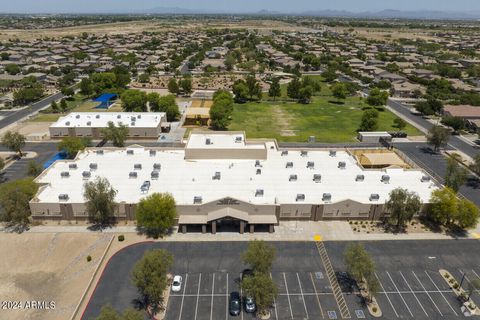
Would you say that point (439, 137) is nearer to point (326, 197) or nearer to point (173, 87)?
point (326, 197)

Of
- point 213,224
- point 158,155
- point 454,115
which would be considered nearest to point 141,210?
point 213,224

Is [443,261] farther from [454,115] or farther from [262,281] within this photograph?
[454,115]

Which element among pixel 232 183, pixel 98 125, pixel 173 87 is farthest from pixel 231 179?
pixel 173 87

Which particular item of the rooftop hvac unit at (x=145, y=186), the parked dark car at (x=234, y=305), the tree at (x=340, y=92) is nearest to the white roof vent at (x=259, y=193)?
the rooftop hvac unit at (x=145, y=186)

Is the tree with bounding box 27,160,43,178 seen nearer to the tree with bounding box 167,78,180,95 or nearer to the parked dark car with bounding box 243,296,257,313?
the parked dark car with bounding box 243,296,257,313

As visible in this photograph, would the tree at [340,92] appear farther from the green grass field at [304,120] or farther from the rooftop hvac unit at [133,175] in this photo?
the rooftop hvac unit at [133,175]
